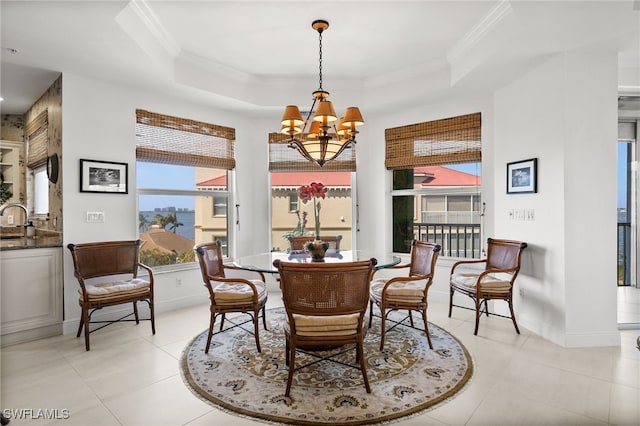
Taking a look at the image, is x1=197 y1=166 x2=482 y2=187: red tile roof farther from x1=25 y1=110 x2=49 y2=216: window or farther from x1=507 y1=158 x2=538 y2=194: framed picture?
x1=25 y1=110 x2=49 y2=216: window

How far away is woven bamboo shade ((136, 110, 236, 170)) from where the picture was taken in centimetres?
398

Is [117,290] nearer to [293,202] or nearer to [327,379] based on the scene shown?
[327,379]

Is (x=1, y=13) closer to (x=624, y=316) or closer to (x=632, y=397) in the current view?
(x=632, y=397)

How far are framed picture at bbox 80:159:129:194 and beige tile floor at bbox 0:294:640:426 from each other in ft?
4.87

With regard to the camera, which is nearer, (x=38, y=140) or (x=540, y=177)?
(x=540, y=177)

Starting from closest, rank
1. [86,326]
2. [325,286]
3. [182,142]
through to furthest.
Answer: [325,286] → [86,326] → [182,142]

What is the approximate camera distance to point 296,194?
5066mm

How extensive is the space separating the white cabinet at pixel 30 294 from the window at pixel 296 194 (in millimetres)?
2591

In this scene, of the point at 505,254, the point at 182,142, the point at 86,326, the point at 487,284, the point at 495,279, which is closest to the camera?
the point at 86,326

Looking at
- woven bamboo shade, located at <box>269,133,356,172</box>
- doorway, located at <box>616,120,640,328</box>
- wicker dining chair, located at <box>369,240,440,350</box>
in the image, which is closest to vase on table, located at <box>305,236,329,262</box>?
wicker dining chair, located at <box>369,240,440,350</box>

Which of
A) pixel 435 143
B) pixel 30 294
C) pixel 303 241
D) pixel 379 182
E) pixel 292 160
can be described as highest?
pixel 435 143

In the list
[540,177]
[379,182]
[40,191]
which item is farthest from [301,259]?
[40,191]

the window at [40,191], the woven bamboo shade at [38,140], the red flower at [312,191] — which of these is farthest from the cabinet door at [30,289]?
the red flower at [312,191]

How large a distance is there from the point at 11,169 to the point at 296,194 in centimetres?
403
